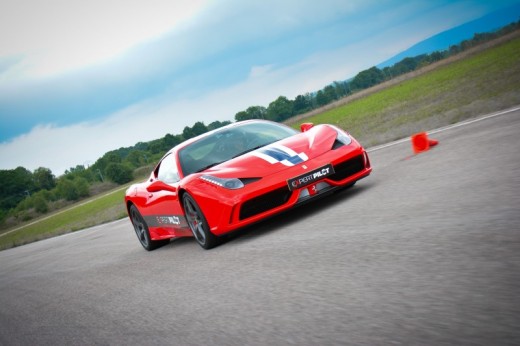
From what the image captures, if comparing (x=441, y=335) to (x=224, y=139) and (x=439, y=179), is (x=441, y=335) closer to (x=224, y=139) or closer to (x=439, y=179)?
(x=439, y=179)

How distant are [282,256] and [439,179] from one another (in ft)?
6.12

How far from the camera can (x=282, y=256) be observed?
4.07 meters

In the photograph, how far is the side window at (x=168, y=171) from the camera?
6211 mm

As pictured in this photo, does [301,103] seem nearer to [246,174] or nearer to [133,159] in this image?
[133,159]

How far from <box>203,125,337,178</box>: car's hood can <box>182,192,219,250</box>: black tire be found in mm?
402

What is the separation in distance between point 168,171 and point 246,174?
1.74 meters

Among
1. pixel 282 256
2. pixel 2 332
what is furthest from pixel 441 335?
pixel 2 332

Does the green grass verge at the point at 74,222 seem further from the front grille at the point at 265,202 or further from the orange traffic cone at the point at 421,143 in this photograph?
the front grille at the point at 265,202

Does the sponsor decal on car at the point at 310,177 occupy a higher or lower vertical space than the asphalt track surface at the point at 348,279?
higher

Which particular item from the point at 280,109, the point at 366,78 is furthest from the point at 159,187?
the point at 366,78

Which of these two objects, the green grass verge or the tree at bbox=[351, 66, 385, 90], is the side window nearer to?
the green grass verge

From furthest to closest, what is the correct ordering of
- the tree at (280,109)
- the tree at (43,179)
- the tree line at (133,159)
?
the tree at (43,179) < the tree at (280,109) < the tree line at (133,159)

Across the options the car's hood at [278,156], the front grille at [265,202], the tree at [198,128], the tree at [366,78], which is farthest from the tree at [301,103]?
the front grille at [265,202]

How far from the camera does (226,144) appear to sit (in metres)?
6.23
